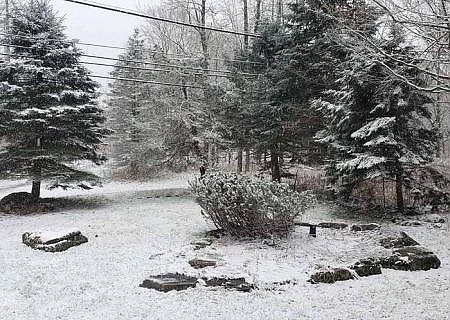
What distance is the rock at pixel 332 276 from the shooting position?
598cm

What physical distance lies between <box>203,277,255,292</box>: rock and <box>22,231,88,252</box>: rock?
11.3ft

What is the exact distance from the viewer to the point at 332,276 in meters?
6.04

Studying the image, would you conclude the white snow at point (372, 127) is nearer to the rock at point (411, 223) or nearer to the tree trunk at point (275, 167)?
the rock at point (411, 223)

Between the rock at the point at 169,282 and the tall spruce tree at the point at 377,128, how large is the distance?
6139 mm

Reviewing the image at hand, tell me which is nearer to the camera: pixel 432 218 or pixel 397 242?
pixel 397 242

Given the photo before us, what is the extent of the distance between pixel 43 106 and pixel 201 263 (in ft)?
29.5

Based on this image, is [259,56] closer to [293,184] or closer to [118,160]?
[293,184]

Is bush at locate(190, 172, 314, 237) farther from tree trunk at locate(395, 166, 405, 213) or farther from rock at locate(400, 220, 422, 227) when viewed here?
tree trunk at locate(395, 166, 405, 213)

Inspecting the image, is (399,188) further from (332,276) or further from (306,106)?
(332,276)

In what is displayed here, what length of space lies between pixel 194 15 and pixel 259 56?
37.7 feet

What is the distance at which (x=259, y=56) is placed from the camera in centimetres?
1692

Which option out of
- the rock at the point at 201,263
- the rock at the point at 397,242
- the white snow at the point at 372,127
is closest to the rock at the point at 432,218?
the white snow at the point at 372,127

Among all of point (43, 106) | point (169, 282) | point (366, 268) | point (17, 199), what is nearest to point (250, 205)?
point (366, 268)

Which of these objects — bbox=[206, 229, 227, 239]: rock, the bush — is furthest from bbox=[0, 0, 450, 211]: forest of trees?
bbox=[206, 229, 227, 239]: rock
